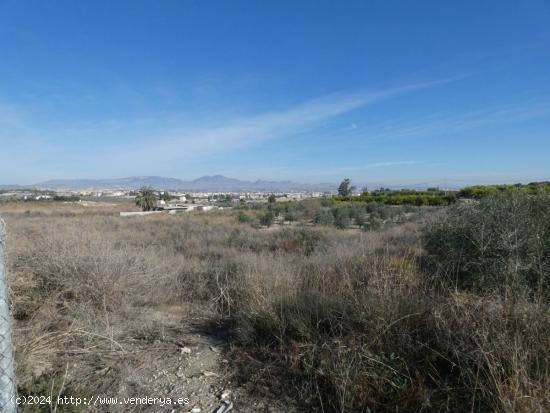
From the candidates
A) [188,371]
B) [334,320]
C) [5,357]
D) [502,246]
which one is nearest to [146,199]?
[188,371]

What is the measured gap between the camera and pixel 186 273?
24.9 ft

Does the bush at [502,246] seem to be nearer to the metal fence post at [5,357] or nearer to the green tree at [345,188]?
the metal fence post at [5,357]

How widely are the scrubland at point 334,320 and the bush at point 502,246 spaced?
23mm

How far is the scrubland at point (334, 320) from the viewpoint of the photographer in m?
2.83

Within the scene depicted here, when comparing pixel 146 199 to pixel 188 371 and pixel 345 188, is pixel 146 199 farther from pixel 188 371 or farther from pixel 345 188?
pixel 188 371

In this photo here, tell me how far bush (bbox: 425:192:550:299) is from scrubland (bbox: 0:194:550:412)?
23 millimetres

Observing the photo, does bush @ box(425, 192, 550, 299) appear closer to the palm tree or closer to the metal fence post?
the metal fence post

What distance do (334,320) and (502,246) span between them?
265 centimetres

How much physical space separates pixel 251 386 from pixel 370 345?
1265mm

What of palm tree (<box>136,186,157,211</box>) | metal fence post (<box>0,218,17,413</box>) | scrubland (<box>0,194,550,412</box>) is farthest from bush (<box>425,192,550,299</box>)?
palm tree (<box>136,186,157,211</box>)

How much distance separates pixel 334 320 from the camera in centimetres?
393

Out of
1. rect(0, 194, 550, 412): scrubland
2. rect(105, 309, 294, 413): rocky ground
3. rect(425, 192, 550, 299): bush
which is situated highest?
rect(425, 192, 550, 299): bush

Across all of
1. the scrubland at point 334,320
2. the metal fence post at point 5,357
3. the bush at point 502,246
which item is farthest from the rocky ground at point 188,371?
the bush at point 502,246

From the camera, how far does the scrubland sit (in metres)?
2.83
